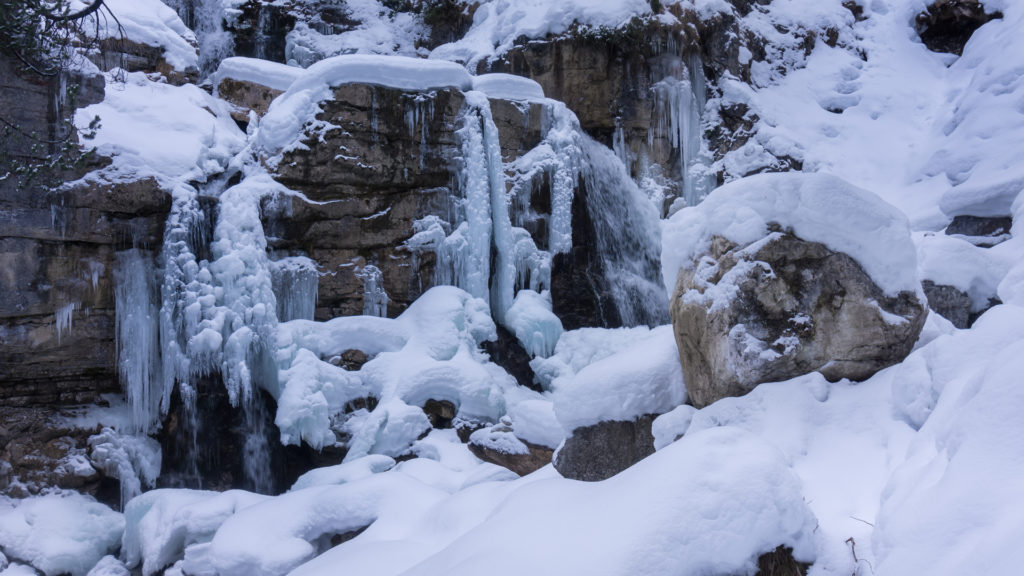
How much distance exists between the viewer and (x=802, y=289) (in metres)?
4.14

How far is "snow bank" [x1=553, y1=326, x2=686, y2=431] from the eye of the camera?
4645mm

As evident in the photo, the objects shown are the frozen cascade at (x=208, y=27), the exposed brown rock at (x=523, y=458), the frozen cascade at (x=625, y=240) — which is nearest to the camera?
the exposed brown rock at (x=523, y=458)

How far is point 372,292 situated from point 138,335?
2882mm

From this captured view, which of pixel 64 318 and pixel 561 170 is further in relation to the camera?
pixel 561 170

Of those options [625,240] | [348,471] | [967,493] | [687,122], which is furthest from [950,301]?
[687,122]

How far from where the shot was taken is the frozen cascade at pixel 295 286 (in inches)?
355

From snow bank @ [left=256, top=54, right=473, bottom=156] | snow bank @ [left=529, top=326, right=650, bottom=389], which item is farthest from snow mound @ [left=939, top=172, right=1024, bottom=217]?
snow bank @ [left=256, top=54, right=473, bottom=156]

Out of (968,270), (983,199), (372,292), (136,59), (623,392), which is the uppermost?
(136,59)

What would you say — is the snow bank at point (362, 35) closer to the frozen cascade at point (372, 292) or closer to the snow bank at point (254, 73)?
the snow bank at point (254, 73)

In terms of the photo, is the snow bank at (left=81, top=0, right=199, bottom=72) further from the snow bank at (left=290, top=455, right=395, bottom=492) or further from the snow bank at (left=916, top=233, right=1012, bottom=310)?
the snow bank at (left=916, top=233, right=1012, bottom=310)

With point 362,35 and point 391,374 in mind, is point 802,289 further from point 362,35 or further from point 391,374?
point 362,35

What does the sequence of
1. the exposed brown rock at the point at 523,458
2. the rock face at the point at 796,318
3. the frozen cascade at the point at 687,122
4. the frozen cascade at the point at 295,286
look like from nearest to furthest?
the rock face at the point at 796,318 → the exposed brown rock at the point at 523,458 → the frozen cascade at the point at 295,286 → the frozen cascade at the point at 687,122

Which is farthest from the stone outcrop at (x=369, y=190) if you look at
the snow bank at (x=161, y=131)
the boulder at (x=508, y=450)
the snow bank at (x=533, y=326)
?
the boulder at (x=508, y=450)

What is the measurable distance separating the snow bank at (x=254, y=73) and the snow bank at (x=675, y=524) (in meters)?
9.57
